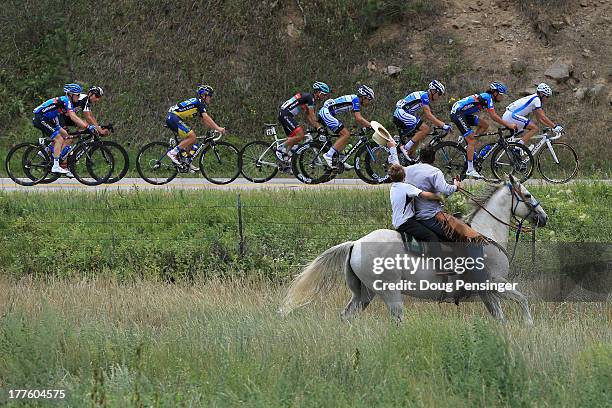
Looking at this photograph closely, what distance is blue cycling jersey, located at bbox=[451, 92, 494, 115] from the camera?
18688mm

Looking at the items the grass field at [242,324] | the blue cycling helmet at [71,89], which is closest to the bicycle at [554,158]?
the grass field at [242,324]

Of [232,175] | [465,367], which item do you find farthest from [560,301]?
[232,175]

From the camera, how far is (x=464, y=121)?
757 inches

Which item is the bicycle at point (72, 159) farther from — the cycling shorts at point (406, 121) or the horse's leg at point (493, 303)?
the horse's leg at point (493, 303)

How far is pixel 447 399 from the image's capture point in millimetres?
7242

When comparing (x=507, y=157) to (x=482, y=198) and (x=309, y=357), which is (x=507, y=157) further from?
(x=309, y=357)

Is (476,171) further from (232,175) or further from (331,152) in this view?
(232,175)

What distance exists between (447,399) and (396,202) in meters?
2.92

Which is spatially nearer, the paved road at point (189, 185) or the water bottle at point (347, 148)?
the paved road at point (189, 185)

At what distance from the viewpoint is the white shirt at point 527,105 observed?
19.2m

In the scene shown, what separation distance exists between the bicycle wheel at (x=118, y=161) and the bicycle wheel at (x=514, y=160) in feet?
23.8

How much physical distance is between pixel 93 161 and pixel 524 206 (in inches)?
422

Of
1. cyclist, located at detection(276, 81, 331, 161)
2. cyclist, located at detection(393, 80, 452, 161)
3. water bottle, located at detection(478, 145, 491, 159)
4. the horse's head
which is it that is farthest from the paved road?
the horse's head

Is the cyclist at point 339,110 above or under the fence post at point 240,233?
above
